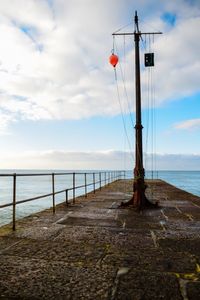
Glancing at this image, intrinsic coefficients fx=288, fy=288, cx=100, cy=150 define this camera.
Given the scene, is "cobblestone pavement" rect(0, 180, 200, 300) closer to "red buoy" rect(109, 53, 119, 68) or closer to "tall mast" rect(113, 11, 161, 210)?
"tall mast" rect(113, 11, 161, 210)

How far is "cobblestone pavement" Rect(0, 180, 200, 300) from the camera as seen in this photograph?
2.69 m

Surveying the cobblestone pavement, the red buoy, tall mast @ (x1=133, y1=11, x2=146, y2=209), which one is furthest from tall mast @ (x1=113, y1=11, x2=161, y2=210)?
the cobblestone pavement

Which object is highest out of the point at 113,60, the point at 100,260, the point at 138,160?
the point at 113,60

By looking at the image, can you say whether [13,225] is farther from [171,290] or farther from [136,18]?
[136,18]

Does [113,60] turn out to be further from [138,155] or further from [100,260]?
[100,260]

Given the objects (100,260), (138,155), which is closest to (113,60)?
(138,155)

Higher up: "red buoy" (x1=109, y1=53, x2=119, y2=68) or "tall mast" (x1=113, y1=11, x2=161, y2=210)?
"red buoy" (x1=109, y1=53, x2=119, y2=68)

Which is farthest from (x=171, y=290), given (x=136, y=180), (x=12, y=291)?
(x=136, y=180)

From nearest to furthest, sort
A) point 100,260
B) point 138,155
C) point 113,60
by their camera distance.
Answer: point 100,260 < point 113,60 < point 138,155

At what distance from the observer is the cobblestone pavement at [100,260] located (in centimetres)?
269

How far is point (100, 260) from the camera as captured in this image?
356 centimetres

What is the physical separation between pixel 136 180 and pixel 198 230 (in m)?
3.28

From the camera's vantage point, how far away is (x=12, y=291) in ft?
8.74

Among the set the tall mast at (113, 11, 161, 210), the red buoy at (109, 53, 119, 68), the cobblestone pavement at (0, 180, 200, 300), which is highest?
the red buoy at (109, 53, 119, 68)
